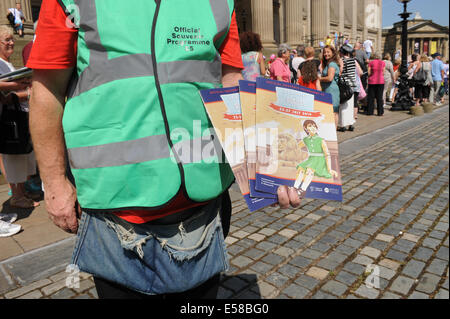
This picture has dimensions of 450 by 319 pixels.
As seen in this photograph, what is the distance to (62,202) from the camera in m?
1.35

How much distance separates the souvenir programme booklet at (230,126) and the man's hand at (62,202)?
60 cm

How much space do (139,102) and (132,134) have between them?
4.1 inches

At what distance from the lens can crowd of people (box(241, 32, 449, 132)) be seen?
757 cm

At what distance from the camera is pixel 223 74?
1.51 metres

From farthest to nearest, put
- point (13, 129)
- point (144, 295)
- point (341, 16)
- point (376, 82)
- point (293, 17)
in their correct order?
point (341, 16) → point (293, 17) → point (376, 82) → point (13, 129) → point (144, 295)

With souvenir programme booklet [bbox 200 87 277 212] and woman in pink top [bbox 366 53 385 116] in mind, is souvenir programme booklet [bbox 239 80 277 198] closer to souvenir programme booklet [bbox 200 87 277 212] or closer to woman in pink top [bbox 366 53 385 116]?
souvenir programme booklet [bbox 200 87 277 212]

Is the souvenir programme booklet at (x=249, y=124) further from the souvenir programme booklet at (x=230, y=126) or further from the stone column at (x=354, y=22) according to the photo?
the stone column at (x=354, y=22)

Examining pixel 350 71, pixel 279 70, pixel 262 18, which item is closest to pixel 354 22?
pixel 262 18

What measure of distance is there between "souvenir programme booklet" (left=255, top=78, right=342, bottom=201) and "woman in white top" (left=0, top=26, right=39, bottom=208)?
3.52 metres

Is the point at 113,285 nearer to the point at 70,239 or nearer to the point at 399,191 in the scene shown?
the point at 70,239

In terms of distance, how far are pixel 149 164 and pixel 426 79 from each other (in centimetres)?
1582

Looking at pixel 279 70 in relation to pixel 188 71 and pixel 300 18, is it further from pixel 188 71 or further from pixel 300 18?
pixel 300 18

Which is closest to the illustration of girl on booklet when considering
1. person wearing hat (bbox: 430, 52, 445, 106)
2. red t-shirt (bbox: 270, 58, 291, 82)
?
red t-shirt (bbox: 270, 58, 291, 82)
